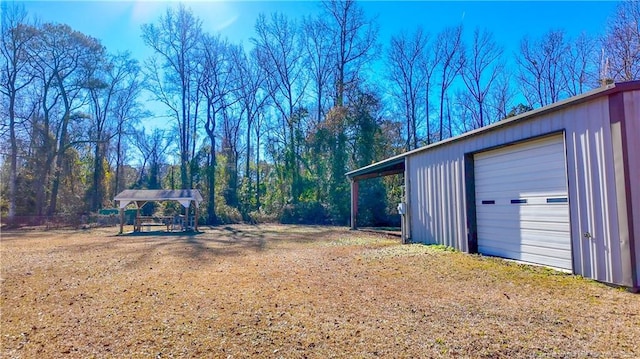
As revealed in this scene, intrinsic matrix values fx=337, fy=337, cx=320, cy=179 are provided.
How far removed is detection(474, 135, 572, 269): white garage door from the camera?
539cm

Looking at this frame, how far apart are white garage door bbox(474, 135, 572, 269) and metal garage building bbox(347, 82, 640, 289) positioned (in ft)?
0.06

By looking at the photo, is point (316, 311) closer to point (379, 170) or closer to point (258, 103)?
point (379, 170)

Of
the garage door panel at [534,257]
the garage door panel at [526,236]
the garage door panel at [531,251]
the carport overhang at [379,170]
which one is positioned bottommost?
the garage door panel at [534,257]

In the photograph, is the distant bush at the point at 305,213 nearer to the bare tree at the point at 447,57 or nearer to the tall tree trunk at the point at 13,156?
the bare tree at the point at 447,57

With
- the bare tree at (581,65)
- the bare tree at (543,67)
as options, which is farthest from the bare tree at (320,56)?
the bare tree at (581,65)

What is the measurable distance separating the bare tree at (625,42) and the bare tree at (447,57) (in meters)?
10.6

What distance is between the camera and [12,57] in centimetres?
1950

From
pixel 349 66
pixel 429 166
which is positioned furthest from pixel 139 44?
pixel 429 166

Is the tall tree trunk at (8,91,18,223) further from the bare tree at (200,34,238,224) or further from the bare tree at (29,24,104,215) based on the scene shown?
the bare tree at (200,34,238,224)

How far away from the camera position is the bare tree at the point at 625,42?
13.1m

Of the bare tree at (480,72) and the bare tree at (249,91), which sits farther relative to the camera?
the bare tree at (249,91)

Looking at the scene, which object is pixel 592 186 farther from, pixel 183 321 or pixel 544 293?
pixel 183 321

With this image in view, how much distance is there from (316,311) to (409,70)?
2437 cm

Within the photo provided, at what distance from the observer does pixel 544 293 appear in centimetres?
419
